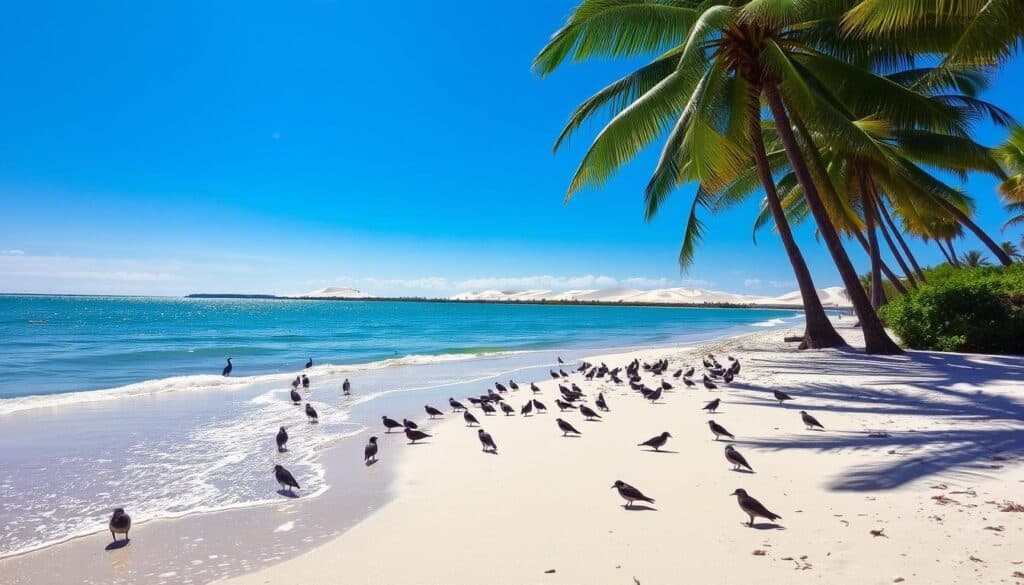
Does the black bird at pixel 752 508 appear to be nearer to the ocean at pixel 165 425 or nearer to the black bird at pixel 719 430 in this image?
the black bird at pixel 719 430

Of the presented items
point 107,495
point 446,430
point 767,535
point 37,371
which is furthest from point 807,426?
point 37,371

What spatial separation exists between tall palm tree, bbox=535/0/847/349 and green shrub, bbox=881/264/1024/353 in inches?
141

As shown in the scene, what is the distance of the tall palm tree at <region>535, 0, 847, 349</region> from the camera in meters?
13.9

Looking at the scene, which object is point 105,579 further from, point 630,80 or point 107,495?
point 630,80

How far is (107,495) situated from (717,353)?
20134 mm

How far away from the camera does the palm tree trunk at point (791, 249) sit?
16.6 metres

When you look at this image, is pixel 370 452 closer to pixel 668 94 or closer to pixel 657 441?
pixel 657 441

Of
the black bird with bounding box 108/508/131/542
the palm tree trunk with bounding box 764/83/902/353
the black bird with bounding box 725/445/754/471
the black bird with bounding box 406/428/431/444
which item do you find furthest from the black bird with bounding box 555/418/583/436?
the palm tree trunk with bounding box 764/83/902/353

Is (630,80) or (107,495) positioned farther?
(630,80)

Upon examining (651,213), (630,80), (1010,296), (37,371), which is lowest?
(37,371)

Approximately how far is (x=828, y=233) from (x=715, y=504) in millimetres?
12525

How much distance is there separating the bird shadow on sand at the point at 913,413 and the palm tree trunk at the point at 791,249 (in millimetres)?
3006

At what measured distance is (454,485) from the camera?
22.5 feet

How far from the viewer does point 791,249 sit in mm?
17250
